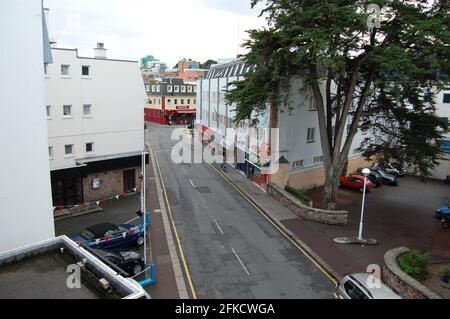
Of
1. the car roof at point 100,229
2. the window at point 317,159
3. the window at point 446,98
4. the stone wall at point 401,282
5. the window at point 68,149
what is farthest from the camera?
the window at point 446,98

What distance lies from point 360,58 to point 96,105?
1829cm

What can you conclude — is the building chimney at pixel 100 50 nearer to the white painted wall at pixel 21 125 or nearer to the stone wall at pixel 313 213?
the stone wall at pixel 313 213

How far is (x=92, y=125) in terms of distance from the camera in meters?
27.2

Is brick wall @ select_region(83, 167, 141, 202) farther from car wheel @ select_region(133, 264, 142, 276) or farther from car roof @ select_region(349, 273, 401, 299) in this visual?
car roof @ select_region(349, 273, 401, 299)

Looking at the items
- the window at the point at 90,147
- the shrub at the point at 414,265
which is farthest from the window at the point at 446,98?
the window at the point at 90,147

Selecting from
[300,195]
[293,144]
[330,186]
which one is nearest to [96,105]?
[293,144]

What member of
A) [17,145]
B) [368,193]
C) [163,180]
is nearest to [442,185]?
[368,193]

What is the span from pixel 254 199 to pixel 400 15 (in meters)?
15.6

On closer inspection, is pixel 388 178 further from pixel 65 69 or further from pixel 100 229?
pixel 65 69

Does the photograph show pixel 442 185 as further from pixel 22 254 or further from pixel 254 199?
pixel 22 254

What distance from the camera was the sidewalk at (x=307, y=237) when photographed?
18.2 m

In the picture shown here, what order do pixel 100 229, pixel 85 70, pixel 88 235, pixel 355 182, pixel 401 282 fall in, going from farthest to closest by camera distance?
pixel 355 182 → pixel 85 70 → pixel 100 229 → pixel 88 235 → pixel 401 282

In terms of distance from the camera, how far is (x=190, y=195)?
29.9 meters

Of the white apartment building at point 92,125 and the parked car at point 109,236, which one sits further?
the white apartment building at point 92,125
